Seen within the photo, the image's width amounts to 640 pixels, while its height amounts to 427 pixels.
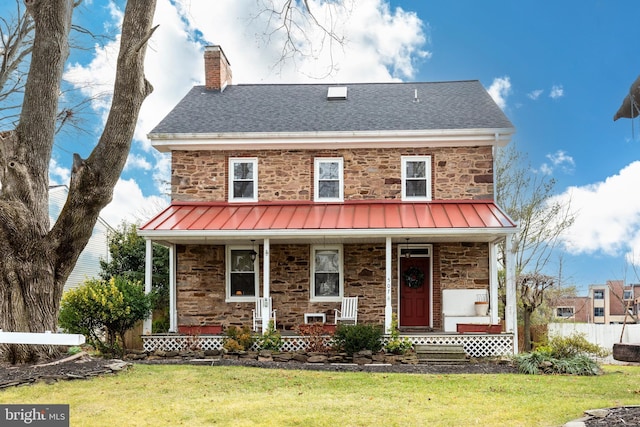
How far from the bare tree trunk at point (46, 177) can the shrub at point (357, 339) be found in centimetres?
584

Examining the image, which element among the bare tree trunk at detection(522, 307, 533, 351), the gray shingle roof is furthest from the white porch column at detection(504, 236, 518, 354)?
the gray shingle roof

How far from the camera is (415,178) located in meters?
17.7

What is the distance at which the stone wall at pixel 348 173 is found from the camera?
1745 centimetres

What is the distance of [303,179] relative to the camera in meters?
17.8

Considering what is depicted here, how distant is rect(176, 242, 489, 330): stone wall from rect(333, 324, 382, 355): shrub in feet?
9.08

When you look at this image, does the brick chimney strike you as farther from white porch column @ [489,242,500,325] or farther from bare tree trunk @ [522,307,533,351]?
bare tree trunk @ [522,307,533,351]

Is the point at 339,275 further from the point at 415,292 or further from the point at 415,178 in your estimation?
the point at 415,178

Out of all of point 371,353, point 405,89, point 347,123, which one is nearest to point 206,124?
point 347,123

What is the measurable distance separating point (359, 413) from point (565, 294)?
663 inches

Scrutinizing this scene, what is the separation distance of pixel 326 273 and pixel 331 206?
1.79 m

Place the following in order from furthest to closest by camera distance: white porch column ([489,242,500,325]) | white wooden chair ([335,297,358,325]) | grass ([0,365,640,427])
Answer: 1. white wooden chair ([335,297,358,325])
2. white porch column ([489,242,500,325])
3. grass ([0,365,640,427])

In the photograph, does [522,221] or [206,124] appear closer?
[206,124]

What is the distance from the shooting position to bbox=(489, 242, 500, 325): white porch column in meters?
15.9

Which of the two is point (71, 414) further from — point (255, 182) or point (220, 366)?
point (255, 182)
